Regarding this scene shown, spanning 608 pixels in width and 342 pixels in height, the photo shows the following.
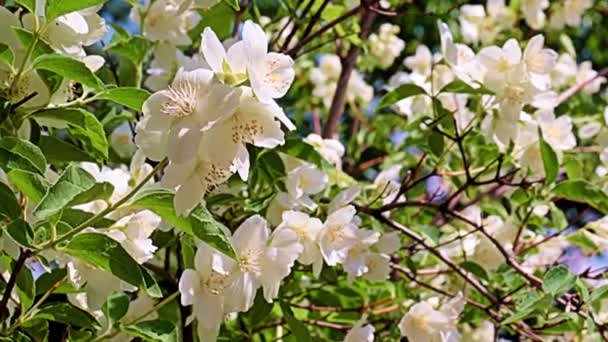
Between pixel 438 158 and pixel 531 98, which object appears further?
pixel 438 158

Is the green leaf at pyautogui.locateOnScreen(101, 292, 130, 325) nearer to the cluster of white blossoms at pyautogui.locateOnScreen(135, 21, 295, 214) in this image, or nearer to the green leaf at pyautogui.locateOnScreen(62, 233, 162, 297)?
the green leaf at pyautogui.locateOnScreen(62, 233, 162, 297)

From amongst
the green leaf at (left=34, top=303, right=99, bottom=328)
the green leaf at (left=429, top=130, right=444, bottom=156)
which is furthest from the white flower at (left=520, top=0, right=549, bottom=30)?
the green leaf at (left=34, top=303, right=99, bottom=328)

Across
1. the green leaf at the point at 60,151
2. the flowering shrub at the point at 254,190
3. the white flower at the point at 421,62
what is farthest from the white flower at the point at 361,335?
the white flower at the point at 421,62

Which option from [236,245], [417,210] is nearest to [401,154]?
Result: [417,210]

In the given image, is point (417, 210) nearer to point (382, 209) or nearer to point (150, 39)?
point (382, 209)

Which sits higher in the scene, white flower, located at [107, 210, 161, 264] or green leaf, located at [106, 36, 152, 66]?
green leaf, located at [106, 36, 152, 66]

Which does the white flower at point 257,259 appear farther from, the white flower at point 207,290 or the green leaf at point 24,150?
the green leaf at point 24,150
